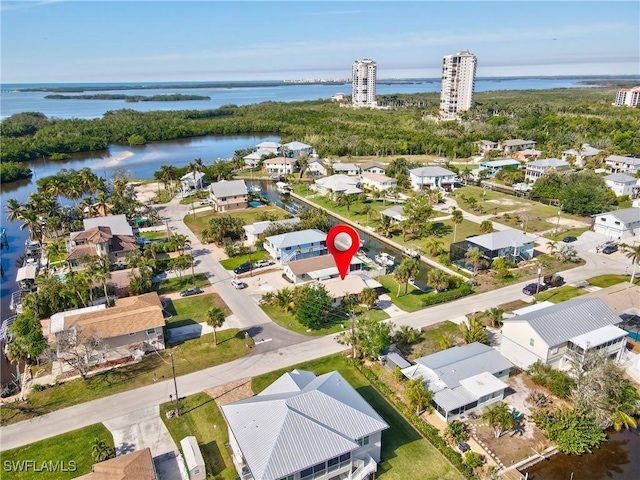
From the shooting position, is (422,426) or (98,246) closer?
(422,426)

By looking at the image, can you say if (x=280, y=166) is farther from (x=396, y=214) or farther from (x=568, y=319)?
(x=568, y=319)

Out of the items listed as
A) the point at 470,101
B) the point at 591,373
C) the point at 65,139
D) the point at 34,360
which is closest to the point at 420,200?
the point at 591,373

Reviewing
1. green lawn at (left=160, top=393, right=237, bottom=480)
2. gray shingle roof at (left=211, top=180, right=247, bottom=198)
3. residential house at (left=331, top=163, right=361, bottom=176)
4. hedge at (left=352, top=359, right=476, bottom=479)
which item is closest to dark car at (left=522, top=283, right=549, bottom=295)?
hedge at (left=352, top=359, right=476, bottom=479)

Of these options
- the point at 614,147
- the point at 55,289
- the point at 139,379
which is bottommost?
the point at 139,379

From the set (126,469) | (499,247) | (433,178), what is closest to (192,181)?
(433,178)

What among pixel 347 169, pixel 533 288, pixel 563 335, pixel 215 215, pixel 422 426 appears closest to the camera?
pixel 422 426

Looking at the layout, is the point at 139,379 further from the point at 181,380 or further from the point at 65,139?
the point at 65,139

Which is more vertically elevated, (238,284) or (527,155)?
(527,155)
